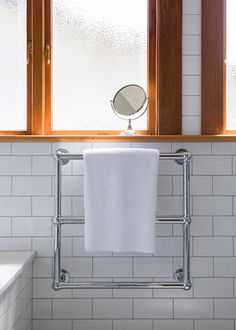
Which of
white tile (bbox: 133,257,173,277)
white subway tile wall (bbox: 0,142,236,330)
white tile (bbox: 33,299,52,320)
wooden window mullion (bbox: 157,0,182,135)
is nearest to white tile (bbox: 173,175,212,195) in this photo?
white subway tile wall (bbox: 0,142,236,330)

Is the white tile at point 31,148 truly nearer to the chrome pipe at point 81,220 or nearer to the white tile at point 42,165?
the white tile at point 42,165

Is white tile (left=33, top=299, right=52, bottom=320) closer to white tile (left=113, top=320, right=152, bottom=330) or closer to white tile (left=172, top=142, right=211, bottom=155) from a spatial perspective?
white tile (left=113, top=320, right=152, bottom=330)

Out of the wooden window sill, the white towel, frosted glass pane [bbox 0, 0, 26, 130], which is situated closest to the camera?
the white towel

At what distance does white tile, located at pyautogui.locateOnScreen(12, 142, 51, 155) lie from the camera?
1987 mm

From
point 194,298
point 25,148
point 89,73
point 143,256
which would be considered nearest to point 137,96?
point 89,73

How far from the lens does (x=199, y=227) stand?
6.50ft

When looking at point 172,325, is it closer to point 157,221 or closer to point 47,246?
point 157,221

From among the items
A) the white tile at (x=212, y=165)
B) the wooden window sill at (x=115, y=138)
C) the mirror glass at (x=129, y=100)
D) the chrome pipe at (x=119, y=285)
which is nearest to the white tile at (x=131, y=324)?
the chrome pipe at (x=119, y=285)

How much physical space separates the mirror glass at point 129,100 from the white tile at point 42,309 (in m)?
0.91

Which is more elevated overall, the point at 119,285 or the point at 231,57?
the point at 231,57

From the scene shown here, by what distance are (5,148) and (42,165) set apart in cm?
18

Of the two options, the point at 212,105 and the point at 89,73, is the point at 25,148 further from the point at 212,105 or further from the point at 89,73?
the point at 212,105

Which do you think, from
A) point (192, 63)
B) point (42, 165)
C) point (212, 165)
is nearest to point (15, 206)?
point (42, 165)

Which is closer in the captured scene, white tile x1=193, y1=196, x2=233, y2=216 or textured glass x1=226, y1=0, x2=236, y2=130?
white tile x1=193, y1=196, x2=233, y2=216
